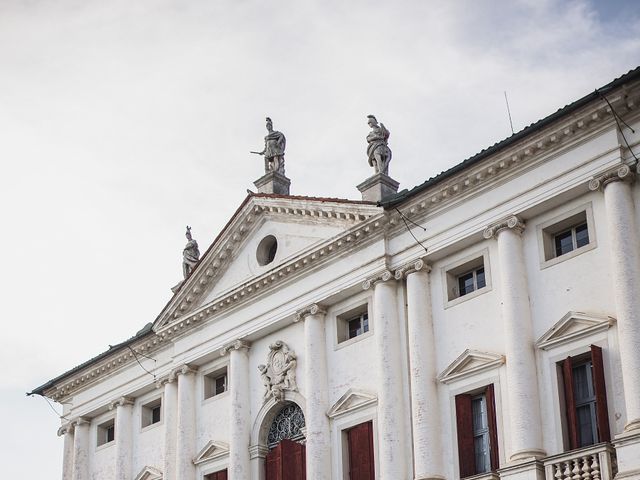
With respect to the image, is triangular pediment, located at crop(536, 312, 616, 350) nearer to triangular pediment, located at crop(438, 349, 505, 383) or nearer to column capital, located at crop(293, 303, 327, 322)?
triangular pediment, located at crop(438, 349, 505, 383)

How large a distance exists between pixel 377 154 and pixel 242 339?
7392 mm

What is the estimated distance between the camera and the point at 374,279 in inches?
1238

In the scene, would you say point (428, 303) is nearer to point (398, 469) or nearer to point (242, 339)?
point (398, 469)

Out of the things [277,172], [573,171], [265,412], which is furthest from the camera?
[277,172]

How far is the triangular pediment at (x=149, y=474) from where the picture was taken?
37875mm

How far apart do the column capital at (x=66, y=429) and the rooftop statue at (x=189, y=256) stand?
809cm

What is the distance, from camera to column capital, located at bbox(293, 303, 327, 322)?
3300 centimetres

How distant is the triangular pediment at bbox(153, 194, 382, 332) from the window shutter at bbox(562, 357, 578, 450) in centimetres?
750

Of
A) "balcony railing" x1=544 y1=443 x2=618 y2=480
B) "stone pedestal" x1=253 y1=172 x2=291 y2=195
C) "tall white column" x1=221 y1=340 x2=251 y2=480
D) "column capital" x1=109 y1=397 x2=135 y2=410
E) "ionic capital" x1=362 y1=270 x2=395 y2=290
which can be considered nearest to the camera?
"balcony railing" x1=544 y1=443 x2=618 y2=480

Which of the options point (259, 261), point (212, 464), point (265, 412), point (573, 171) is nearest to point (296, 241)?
point (259, 261)

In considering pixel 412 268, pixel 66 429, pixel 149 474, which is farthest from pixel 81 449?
pixel 412 268

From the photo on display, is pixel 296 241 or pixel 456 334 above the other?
pixel 296 241

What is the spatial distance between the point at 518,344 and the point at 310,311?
25.7 feet

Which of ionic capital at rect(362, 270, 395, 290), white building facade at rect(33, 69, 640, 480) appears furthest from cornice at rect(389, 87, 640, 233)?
ionic capital at rect(362, 270, 395, 290)
